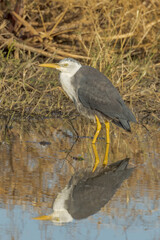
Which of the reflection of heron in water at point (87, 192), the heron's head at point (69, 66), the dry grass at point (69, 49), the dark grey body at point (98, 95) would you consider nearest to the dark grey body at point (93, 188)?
the reflection of heron in water at point (87, 192)

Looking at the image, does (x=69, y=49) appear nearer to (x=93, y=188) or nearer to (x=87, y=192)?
(x=93, y=188)

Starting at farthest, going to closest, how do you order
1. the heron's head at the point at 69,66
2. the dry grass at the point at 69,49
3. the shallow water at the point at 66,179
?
the dry grass at the point at 69,49, the heron's head at the point at 69,66, the shallow water at the point at 66,179

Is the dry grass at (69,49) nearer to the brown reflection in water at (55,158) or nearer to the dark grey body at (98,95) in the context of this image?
the brown reflection in water at (55,158)

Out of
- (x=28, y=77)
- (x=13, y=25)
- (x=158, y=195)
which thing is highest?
(x=13, y=25)

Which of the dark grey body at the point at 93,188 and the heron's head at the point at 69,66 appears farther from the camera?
the heron's head at the point at 69,66

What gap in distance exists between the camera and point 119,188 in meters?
4.35

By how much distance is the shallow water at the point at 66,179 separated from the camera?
3.46 m

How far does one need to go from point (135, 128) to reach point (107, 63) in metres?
1.44

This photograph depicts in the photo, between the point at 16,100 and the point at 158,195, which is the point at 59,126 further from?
the point at 158,195

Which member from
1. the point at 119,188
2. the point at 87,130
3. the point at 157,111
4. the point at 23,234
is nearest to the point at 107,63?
the point at 157,111

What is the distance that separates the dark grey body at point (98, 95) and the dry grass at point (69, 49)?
1.17m

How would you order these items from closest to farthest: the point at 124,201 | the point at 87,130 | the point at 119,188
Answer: the point at 124,201 < the point at 119,188 < the point at 87,130

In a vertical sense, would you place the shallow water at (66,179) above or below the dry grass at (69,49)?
below

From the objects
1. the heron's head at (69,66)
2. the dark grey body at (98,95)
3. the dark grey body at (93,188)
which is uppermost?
the heron's head at (69,66)
